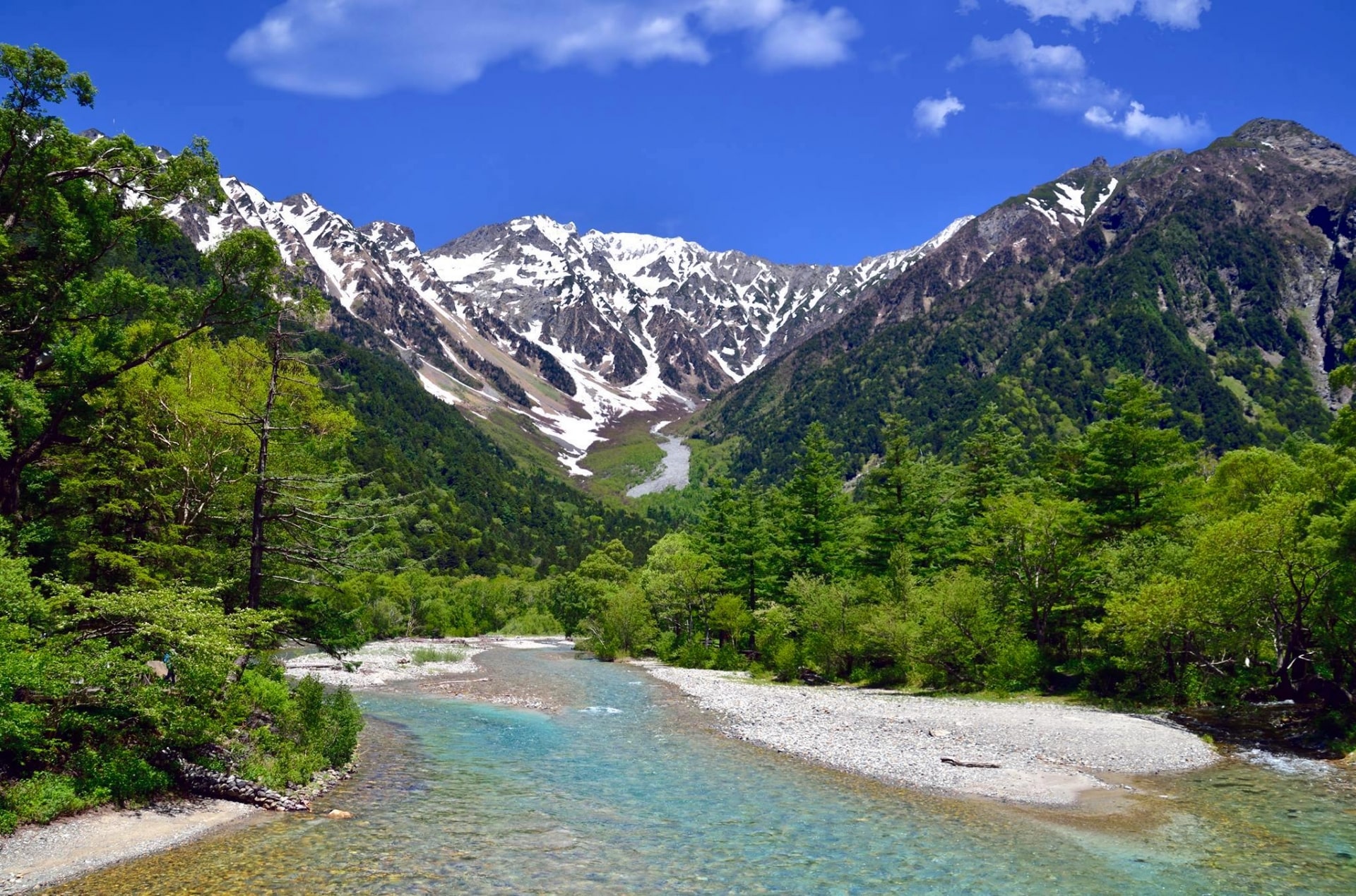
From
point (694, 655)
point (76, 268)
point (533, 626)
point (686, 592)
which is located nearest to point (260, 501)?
point (76, 268)

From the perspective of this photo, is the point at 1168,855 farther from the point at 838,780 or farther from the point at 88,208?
the point at 88,208

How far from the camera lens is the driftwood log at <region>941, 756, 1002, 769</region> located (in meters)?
25.0

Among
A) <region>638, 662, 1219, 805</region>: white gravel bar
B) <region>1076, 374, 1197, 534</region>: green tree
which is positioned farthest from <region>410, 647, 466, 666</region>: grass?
<region>1076, 374, 1197, 534</region>: green tree

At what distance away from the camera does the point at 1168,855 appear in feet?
55.1

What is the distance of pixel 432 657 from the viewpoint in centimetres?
7094

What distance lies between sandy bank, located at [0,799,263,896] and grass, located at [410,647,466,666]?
166 feet

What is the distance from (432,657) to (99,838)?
56985 millimetres

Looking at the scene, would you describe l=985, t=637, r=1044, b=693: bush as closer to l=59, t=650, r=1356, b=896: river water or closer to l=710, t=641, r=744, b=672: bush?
l=59, t=650, r=1356, b=896: river water

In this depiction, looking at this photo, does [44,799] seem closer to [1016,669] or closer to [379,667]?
[1016,669]

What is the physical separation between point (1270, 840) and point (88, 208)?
37.8 meters

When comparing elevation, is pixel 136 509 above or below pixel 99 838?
above

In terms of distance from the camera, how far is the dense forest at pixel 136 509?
17.6 meters

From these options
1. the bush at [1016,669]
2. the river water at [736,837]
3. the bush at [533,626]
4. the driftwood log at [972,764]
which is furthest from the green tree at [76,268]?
the bush at [533,626]

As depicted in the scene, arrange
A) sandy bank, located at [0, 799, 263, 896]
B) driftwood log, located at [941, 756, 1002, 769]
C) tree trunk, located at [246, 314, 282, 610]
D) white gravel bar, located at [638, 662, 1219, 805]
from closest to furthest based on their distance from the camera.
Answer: sandy bank, located at [0, 799, 263, 896], tree trunk, located at [246, 314, 282, 610], white gravel bar, located at [638, 662, 1219, 805], driftwood log, located at [941, 756, 1002, 769]
